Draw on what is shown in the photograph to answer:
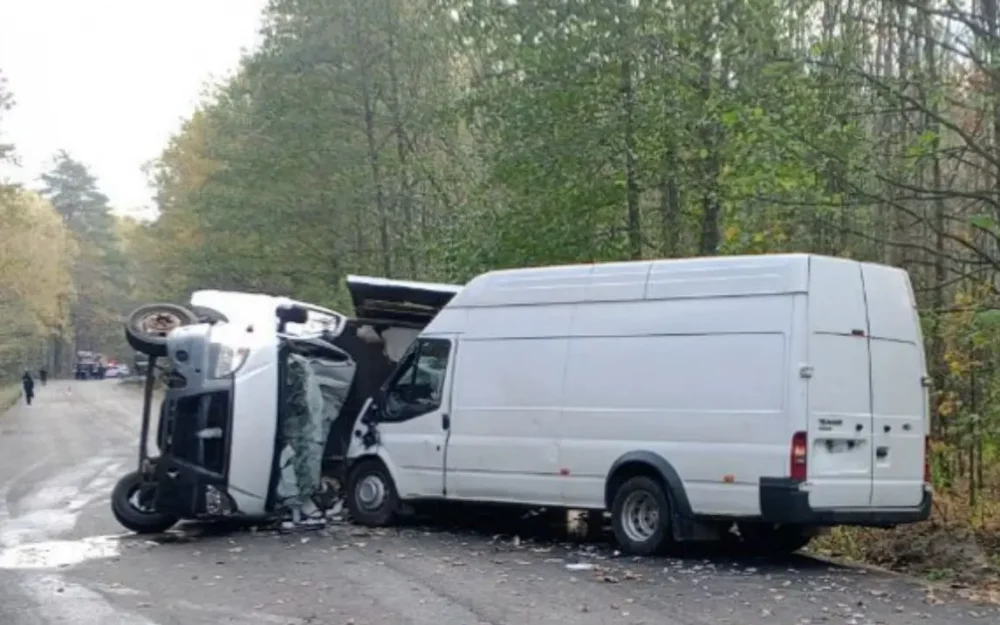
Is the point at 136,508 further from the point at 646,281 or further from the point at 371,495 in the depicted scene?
the point at 646,281

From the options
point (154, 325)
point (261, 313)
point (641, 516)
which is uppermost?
point (261, 313)

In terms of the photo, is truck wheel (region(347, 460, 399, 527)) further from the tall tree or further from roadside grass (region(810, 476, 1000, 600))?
the tall tree

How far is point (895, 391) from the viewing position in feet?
37.1

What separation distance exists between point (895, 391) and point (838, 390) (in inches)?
28.6

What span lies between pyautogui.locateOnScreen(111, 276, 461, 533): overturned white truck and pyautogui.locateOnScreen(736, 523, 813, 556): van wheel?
173 inches

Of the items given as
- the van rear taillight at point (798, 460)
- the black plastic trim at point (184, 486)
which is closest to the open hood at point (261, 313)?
the black plastic trim at point (184, 486)

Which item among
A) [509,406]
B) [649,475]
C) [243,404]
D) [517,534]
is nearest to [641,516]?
[649,475]

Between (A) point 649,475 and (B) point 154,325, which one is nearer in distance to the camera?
(A) point 649,475

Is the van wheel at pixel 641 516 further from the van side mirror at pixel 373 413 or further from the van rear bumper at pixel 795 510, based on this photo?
the van side mirror at pixel 373 413

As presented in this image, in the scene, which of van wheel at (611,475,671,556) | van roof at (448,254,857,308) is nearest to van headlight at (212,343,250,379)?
van roof at (448,254,857,308)

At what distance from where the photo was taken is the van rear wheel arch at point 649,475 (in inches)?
447

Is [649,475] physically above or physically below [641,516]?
above

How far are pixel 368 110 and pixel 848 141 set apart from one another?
20.6 metres

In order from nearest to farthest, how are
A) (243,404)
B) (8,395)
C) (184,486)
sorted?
(184,486), (243,404), (8,395)
